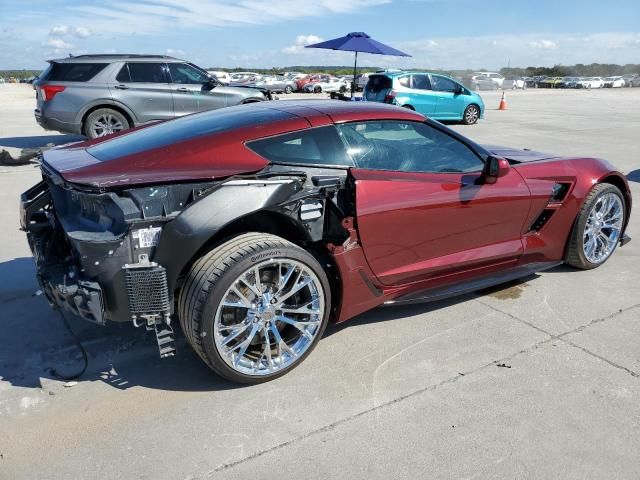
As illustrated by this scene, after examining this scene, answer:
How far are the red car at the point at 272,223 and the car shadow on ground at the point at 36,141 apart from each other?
8.99m

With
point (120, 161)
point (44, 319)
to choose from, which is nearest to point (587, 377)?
point (120, 161)

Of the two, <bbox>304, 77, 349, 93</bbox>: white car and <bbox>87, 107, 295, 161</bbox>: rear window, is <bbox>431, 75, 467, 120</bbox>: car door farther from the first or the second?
<bbox>304, 77, 349, 93</bbox>: white car

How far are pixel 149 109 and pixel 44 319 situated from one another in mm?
7558

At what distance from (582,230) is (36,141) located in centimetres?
1147

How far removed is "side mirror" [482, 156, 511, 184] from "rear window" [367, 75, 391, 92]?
11689 millimetres

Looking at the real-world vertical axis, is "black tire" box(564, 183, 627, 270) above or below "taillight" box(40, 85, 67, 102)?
below

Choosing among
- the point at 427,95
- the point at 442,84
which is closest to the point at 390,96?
the point at 427,95

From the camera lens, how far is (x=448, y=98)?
1547 centimetres

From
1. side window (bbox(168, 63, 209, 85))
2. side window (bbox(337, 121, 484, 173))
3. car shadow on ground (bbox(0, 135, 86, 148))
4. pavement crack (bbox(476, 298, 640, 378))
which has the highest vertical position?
side window (bbox(168, 63, 209, 85))

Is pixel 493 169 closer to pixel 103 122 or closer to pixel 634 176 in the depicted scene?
pixel 634 176

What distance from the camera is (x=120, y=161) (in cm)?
279

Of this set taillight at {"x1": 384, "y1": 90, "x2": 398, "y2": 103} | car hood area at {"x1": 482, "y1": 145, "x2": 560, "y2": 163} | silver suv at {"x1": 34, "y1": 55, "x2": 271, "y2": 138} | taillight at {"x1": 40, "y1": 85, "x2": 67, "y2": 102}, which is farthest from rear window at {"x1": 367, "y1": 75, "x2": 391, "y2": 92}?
car hood area at {"x1": 482, "y1": 145, "x2": 560, "y2": 163}

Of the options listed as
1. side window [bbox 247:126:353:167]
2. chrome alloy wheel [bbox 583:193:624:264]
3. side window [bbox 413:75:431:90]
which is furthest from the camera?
side window [bbox 413:75:431:90]

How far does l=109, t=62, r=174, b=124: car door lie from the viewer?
1014 centimetres
